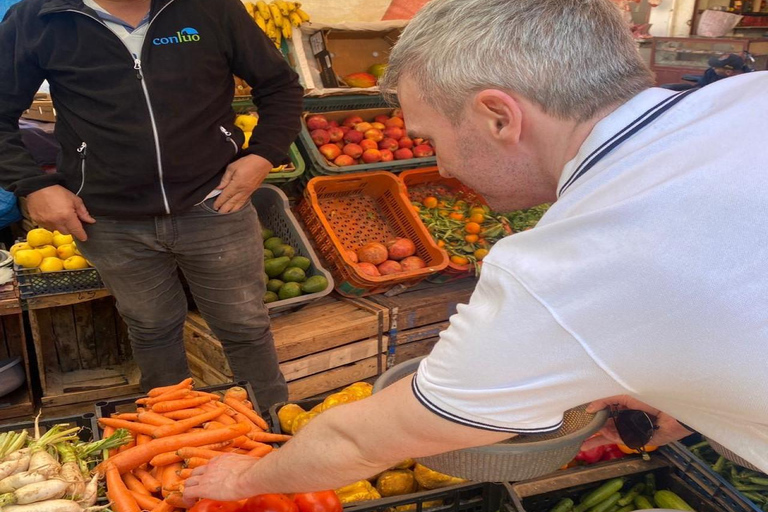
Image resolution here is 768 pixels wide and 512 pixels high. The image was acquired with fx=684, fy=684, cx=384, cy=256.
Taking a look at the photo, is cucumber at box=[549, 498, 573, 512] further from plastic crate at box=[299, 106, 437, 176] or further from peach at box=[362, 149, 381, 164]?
peach at box=[362, 149, 381, 164]

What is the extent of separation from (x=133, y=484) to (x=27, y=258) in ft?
5.57

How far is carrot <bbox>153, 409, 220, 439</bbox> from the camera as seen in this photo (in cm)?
205

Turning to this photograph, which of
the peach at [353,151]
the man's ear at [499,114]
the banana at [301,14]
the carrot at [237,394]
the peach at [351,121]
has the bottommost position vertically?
the carrot at [237,394]

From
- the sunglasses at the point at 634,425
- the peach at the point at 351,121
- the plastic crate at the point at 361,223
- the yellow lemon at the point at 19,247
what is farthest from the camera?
the peach at the point at 351,121

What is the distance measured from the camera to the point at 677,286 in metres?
0.90

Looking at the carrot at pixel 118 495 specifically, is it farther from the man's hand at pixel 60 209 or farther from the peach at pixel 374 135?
the peach at pixel 374 135

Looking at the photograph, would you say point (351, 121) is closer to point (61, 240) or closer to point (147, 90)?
point (61, 240)

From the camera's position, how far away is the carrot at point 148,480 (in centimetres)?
194

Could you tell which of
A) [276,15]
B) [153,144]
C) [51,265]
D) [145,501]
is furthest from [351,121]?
[145,501]

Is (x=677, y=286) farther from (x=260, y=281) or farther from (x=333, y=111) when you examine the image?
(x=333, y=111)

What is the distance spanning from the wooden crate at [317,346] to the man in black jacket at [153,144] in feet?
1.46

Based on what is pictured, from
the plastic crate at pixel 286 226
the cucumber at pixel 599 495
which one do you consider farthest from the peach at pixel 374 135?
the cucumber at pixel 599 495

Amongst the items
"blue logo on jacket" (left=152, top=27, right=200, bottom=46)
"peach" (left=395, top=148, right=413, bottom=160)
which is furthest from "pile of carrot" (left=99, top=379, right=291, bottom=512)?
"peach" (left=395, top=148, right=413, bottom=160)

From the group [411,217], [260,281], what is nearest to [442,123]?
[260,281]
